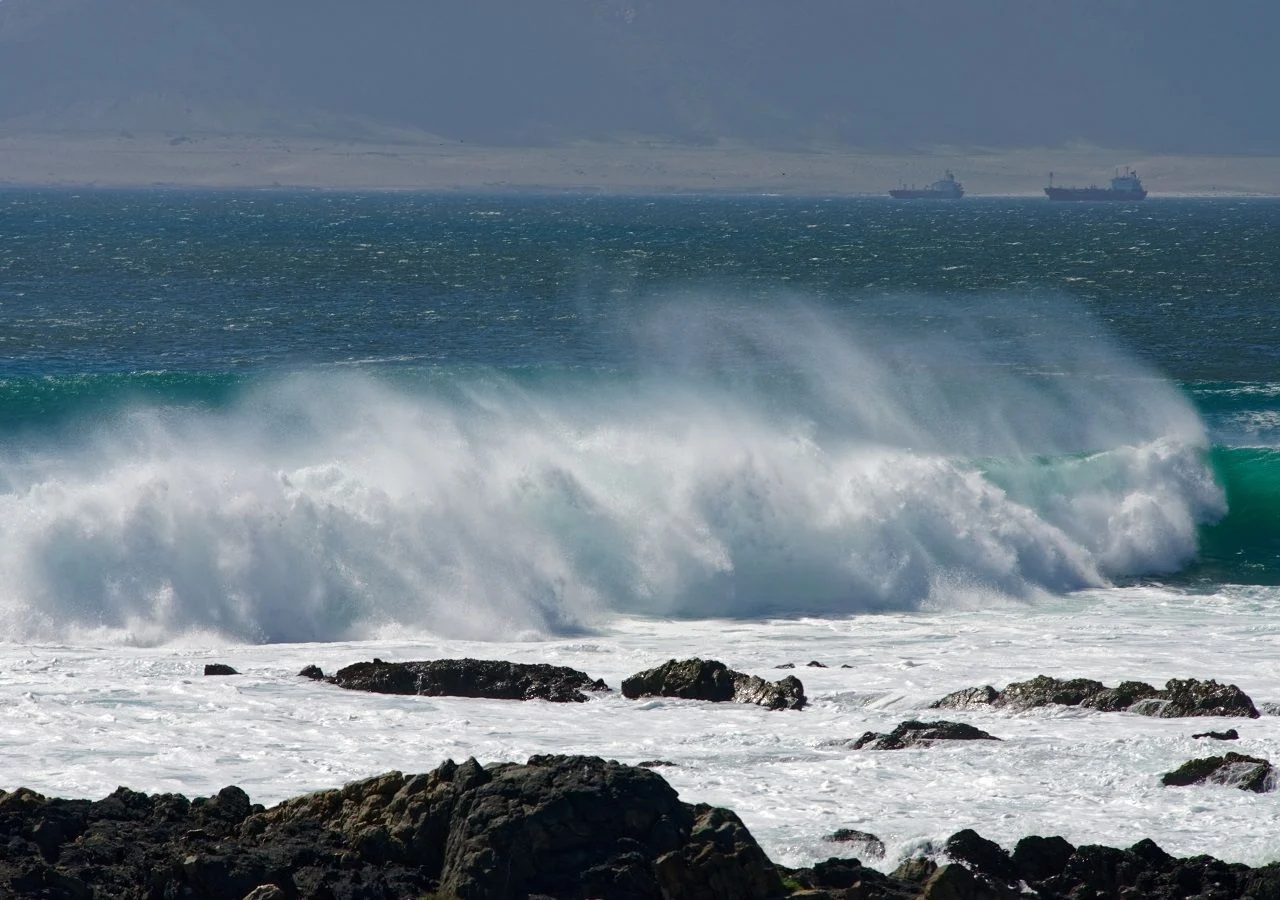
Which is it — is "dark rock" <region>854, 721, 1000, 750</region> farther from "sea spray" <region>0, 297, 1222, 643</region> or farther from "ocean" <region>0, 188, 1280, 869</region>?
"sea spray" <region>0, 297, 1222, 643</region>

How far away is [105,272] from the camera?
248 ft

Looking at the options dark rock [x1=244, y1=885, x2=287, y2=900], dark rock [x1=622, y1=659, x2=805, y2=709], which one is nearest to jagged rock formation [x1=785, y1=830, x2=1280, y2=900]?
dark rock [x1=244, y1=885, x2=287, y2=900]

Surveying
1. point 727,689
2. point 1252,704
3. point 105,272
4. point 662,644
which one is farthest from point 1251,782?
point 105,272

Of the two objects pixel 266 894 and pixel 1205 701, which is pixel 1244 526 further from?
pixel 266 894

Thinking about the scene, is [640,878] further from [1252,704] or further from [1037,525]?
[1037,525]

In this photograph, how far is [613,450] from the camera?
103 ft

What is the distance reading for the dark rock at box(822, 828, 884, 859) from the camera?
46.5 feet

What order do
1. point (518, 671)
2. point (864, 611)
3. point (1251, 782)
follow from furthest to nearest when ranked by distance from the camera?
1. point (864, 611)
2. point (518, 671)
3. point (1251, 782)

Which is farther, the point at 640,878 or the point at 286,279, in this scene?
the point at 286,279

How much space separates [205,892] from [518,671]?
7222 mm

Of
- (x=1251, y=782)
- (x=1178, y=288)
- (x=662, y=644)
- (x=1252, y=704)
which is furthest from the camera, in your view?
(x=1178, y=288)

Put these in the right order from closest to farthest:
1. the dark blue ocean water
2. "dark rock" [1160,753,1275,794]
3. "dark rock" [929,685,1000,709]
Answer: "dark rock" [1160,753,1275,794], "dark rock" [929,685,1000,709], the dark blue ocean water

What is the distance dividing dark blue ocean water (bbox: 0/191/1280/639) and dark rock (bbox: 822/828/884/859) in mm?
11143

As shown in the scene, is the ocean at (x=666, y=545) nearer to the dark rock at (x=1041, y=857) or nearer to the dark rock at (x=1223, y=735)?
the dark rock at (x=1223, y=735)
